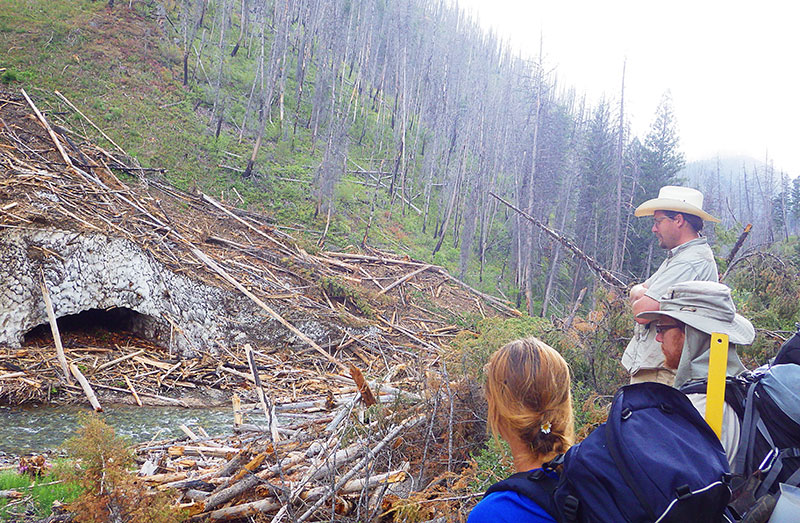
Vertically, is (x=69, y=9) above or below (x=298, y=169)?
above

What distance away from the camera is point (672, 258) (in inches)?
123

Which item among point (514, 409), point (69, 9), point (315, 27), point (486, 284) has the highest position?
point (315, 27)

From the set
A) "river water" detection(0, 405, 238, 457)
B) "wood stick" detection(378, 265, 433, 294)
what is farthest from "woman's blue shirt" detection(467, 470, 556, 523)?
"wood stick" detection(378, 265, 433, 294)

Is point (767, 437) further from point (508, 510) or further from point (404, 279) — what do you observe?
point (404, 279)

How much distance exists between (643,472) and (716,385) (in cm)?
66

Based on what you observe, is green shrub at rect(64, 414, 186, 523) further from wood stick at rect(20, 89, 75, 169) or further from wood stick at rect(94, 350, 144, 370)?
wood stick at rect(20, 89, 75, 169)

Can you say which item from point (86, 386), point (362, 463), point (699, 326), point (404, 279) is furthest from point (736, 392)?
point (404, 279)

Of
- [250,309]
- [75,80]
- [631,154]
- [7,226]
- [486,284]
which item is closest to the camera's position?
[7,226]

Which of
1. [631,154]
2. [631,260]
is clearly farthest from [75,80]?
[631,154]

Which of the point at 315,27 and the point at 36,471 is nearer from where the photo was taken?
the point at 36,471

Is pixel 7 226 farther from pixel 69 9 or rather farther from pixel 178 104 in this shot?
pixel 69 9

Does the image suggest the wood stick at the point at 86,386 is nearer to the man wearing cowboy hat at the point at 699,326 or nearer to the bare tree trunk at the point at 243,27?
the man wearing cowboy hat at the point at 699,326

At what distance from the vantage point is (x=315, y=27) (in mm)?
30500

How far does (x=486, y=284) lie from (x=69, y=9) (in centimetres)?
2269
